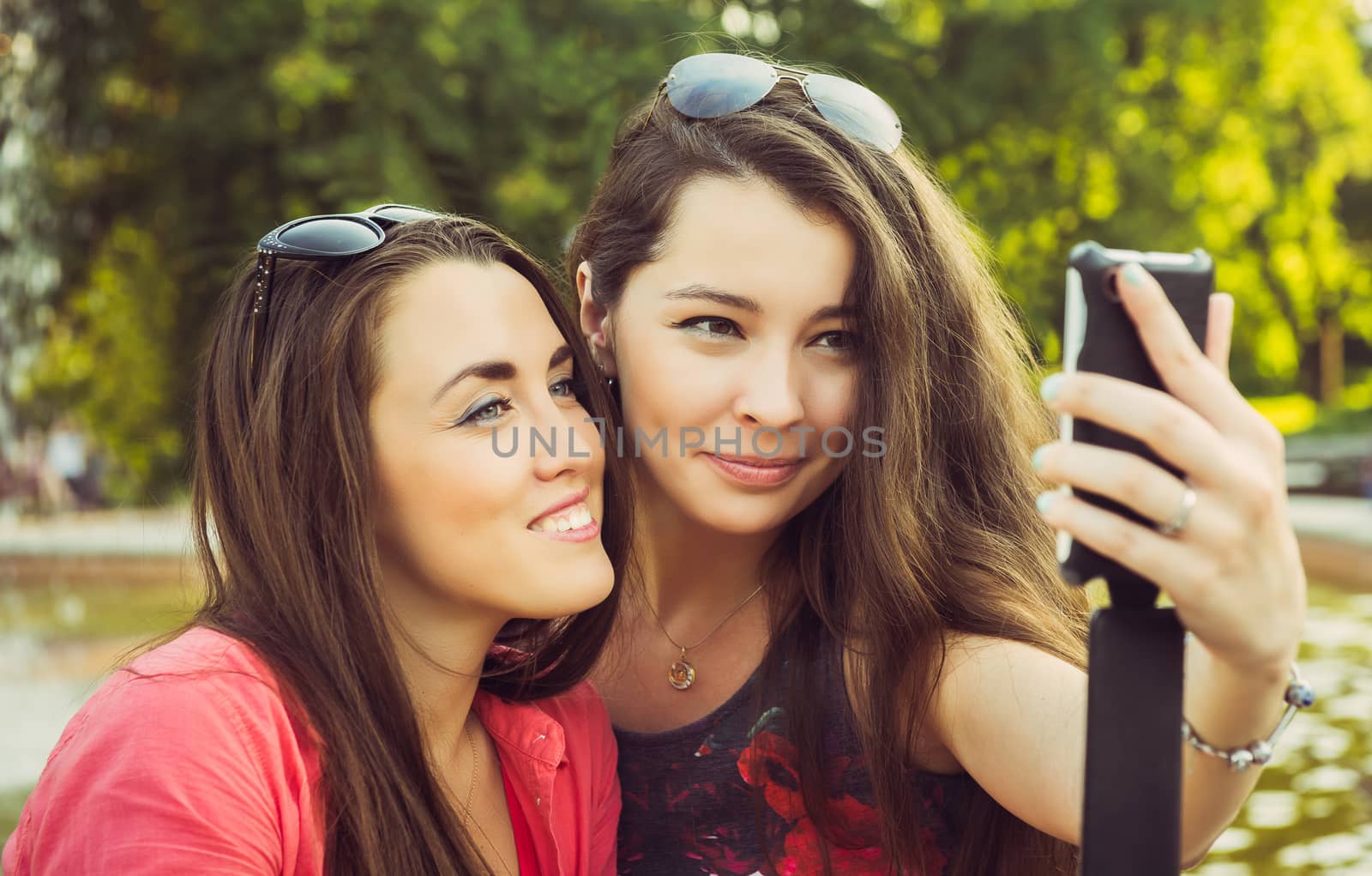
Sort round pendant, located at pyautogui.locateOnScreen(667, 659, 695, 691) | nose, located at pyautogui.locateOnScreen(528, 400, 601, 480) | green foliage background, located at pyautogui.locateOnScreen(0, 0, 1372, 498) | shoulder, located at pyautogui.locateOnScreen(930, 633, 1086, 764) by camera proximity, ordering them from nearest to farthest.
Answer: shoulder, located at pyautogui.locateOnScreen(930, 633, 1086, 764), nose, located at pyautogui.locateOnScreen(528, 400, 601, 480), round pendant, located at pyautogui.locateOnScreen(667, 659, 695, 691), green foliage background, located at pyautogui.locateOnScreen(0, 0, 1372, 498)

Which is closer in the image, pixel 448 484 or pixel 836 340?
pixel 448 484

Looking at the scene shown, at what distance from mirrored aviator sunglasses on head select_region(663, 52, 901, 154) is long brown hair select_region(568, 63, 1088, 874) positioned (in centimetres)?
3

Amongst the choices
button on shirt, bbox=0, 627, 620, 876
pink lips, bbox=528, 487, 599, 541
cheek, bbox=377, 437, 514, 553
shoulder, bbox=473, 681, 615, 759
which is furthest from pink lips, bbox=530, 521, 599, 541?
button on shirt, bbox=0, 627, 620, 876

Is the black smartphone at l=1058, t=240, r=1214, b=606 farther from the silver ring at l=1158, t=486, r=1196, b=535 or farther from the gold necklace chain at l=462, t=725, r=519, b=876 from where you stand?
the gold necklace chain at l=462, t=725, r=519, b=876

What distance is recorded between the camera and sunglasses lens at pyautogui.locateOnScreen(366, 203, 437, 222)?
249 centimetres

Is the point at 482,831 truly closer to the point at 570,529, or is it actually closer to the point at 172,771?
the point at 570,529

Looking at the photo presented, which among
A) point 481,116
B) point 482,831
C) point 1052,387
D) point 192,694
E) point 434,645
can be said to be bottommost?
point 482,831

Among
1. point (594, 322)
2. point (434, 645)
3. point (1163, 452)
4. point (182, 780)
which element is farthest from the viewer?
point (594, 322)

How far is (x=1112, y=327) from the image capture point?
3.96 feet

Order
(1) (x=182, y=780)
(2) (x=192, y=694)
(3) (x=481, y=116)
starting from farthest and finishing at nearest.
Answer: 1. (3) (x=481, y=116)
2. (2) (x=192, y=694)
3. (1) (x=182, y=780)

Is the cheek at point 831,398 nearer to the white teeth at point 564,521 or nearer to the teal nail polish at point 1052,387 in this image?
the white teeth at point 564,521

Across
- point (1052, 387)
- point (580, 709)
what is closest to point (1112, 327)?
point (1052, 387)

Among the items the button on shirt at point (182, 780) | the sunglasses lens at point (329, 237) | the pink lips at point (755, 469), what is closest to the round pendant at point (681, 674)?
the pink lips at point (755, 469)

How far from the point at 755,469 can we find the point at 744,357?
0.23m
